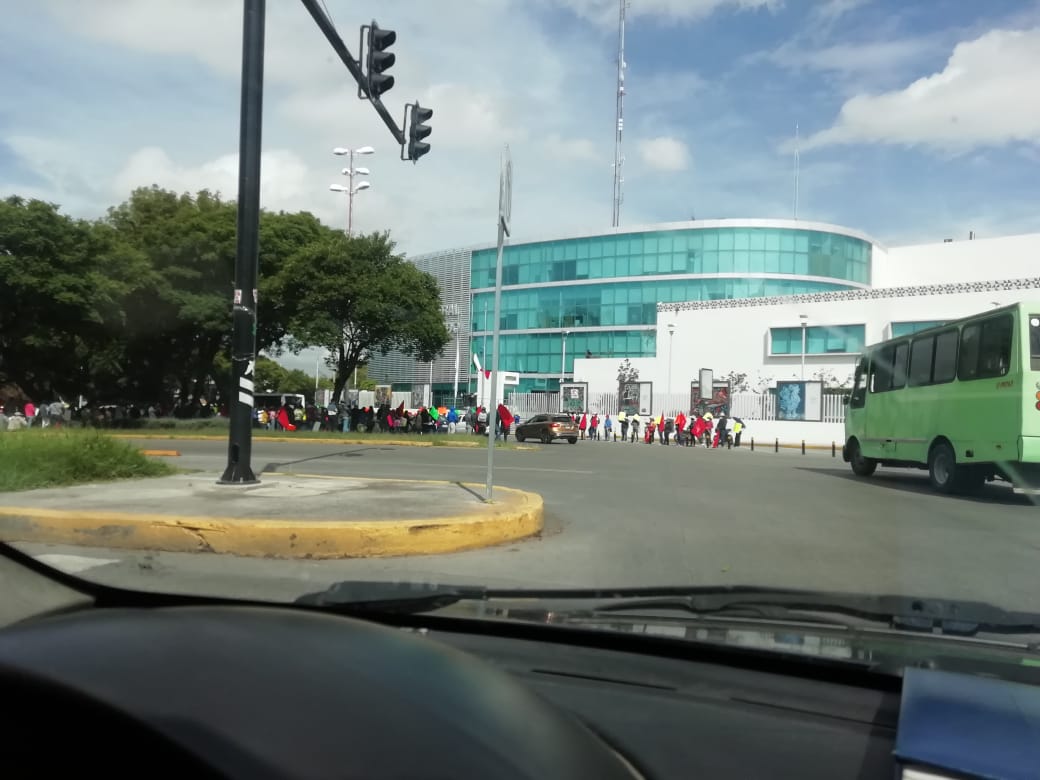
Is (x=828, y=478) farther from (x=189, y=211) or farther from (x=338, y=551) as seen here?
(x=189, y=211)

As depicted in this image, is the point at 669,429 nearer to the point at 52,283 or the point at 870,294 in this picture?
the point at 870,294

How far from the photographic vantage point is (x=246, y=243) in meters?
9.60

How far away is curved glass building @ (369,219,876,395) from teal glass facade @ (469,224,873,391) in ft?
0.24

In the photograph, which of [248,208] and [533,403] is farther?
[533,403]

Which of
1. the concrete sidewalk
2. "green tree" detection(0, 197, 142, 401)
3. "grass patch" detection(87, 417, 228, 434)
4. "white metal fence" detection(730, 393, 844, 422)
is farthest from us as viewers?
"white metal fence" detection(730, 393, 844, 422)

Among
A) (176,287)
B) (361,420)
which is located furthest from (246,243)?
(361,420)

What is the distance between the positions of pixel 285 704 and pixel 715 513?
30.1ft

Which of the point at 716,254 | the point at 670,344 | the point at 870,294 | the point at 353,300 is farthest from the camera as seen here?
the point at 716,254

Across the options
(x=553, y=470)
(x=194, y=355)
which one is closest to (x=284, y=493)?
(x=553, y=470)

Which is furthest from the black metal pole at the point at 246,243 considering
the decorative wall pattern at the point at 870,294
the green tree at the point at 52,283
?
the decorative wall pattern at the point at 870,294

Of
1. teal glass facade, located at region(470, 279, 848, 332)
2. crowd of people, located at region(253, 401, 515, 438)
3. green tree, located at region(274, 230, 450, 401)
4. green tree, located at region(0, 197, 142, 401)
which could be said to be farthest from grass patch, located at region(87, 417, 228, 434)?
teal glass facade, located at region(470, 279, 848, 332)

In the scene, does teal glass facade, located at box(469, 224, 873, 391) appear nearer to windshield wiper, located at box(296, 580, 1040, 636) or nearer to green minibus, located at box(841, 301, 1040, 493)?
green minibus, located at box(841, 301, 1040, 493)

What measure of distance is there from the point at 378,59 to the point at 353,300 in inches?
946

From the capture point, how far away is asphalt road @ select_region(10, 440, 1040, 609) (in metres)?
5.95
